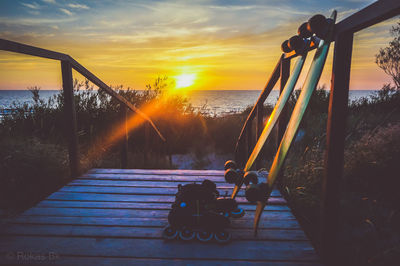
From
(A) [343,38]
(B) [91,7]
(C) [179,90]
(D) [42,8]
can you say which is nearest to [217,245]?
(A) [343,38]

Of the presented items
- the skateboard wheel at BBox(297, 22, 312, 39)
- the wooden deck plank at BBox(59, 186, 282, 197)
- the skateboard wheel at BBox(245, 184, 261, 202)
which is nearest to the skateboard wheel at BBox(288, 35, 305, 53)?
the skateboard wheel at BBox(297, 22, 312, 39)

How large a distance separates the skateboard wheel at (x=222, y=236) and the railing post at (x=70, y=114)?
6.86 feet

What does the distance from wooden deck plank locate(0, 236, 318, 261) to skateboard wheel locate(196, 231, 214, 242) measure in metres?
0.03

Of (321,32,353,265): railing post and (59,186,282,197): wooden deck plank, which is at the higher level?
(321,32,353,265): railing post

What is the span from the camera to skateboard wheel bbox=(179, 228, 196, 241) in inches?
61.7

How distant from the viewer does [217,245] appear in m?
1.53

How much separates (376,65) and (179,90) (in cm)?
704

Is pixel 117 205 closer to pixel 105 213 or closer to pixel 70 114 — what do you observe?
pixel 105 213

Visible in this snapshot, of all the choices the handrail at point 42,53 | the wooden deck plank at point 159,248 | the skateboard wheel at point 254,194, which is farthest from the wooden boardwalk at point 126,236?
the handrail at point 42,53

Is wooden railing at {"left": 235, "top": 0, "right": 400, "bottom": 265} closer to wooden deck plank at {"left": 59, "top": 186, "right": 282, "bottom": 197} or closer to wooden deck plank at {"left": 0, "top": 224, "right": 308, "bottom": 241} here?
wooden deck plank at {"left": 0, "top": 224, "right": 308, "bottom": 241}

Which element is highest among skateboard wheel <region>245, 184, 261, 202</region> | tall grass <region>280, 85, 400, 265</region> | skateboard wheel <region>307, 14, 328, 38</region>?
skateboard wheel <region>307, 14, 328, 38</region>

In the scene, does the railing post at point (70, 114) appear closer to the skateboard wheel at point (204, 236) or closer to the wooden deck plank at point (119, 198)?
the wooden deck plank at point (119, 198)

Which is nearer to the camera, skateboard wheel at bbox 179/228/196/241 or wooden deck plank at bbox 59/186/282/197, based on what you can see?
skateboard wheel at bbox 179/228/196/241

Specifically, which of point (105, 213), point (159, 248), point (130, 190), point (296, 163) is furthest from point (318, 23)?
point (296, 163)
